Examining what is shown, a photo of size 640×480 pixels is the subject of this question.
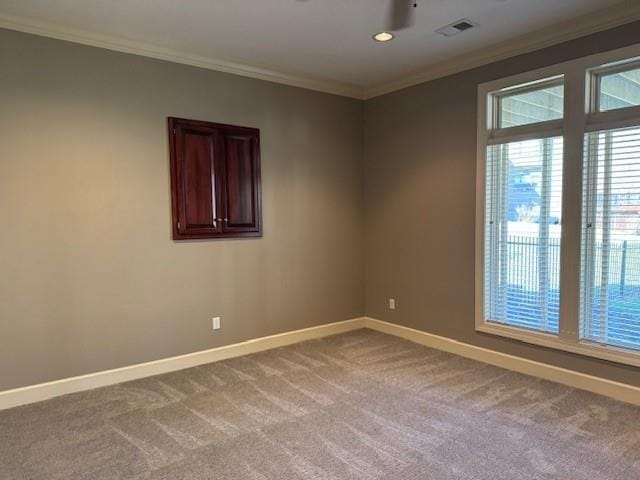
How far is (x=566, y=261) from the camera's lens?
3.34 meters

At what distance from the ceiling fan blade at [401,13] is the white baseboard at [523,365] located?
9.35 feet

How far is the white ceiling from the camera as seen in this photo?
2.89 meters

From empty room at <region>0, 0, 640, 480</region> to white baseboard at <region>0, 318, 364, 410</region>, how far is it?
2 cm

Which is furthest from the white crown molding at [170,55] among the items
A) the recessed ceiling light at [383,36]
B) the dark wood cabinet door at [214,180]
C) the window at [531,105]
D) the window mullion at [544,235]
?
the window mullion at [544,235]

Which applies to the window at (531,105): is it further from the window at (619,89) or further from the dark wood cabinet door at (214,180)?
the dark wood cabinet door at (214,180)

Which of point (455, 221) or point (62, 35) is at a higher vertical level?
point (62, 35)

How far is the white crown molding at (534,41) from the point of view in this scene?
116 inches

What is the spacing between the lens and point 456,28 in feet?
10.7

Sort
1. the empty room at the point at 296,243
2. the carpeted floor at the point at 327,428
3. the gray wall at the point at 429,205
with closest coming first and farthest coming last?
the carpeted floor at the point at 327,428
the empty room at the point at 296,243
the gray wall at the point at 429,205

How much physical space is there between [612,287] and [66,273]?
4.10 metres

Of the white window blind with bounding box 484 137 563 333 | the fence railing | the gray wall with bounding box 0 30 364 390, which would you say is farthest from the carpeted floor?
the fence railing

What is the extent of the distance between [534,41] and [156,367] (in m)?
4.12

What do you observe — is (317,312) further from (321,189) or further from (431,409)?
(431,409)

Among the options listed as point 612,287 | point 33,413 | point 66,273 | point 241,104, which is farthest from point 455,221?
point 33,413
